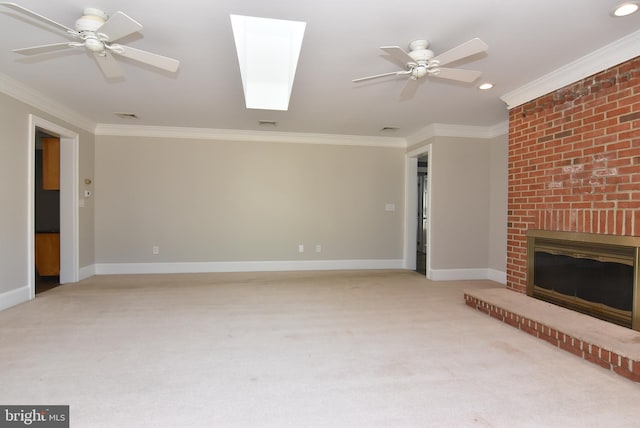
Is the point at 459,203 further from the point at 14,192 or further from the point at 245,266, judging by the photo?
the point at 14,192

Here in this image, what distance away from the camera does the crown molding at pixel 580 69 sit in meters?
2.52

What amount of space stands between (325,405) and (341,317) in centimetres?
147

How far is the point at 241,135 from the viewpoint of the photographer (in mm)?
5516

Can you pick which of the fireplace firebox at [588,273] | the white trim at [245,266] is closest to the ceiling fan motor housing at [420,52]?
the fireplace firebox at [588,273]

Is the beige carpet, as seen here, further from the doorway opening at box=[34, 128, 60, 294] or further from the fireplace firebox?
the doorway opening at box=[34, 128, 60, 294]

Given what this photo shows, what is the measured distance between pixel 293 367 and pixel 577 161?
3047mm

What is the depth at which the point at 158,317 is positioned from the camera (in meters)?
3.20

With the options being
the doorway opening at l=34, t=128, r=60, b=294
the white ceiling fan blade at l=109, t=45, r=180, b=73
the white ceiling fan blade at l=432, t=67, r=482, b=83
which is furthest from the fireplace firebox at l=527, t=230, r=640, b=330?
the doorway opening at l=34, t=128, r=60, b=294

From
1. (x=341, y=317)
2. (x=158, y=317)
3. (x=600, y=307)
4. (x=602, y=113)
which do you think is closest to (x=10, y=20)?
(x=158, y=317)

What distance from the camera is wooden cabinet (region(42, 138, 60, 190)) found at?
459cm

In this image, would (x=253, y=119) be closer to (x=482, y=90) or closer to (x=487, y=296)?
(x=482, y=90)

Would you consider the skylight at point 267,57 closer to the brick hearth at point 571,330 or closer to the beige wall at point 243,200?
the beige wall at point 243,200

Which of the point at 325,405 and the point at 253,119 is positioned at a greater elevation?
the point at 253,119

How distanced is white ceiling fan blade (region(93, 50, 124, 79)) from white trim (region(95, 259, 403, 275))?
345 centimetres
